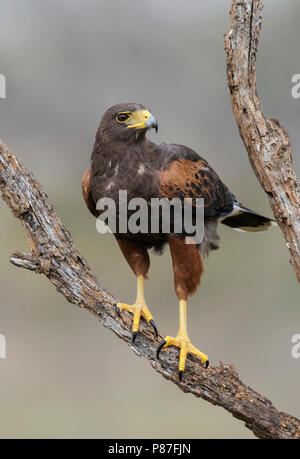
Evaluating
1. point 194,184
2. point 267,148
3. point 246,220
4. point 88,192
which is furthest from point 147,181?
point 246,220

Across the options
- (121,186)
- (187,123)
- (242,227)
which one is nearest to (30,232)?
(121,186)

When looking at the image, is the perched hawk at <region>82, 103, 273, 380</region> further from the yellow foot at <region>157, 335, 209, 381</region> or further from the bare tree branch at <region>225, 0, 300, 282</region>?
the bare tree branch at <region>225, 0, 300, 282</region>

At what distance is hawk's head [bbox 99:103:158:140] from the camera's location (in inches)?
130

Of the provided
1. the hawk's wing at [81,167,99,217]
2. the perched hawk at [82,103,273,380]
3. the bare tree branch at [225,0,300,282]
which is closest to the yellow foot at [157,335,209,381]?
the perched hawk at [82,103,273,380]

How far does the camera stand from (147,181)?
3318 millimetres

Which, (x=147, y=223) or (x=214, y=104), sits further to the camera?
(x=214, y=104)

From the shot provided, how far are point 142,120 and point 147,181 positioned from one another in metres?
0.33

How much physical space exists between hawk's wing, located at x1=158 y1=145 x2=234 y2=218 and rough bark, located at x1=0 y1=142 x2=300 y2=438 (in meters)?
0.66

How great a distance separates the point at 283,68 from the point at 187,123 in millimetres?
1824

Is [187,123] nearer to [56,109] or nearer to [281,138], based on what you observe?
[56,109]

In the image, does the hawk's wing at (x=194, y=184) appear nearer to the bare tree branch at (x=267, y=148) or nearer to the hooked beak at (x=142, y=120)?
the hooked beak at (x=142, y=120)

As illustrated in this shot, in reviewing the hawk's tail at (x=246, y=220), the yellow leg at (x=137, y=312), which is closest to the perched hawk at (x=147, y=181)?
the yellow leg at (x=137, y=312)

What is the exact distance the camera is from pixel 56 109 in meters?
9.49

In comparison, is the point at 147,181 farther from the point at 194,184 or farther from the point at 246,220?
the point at 246,220
